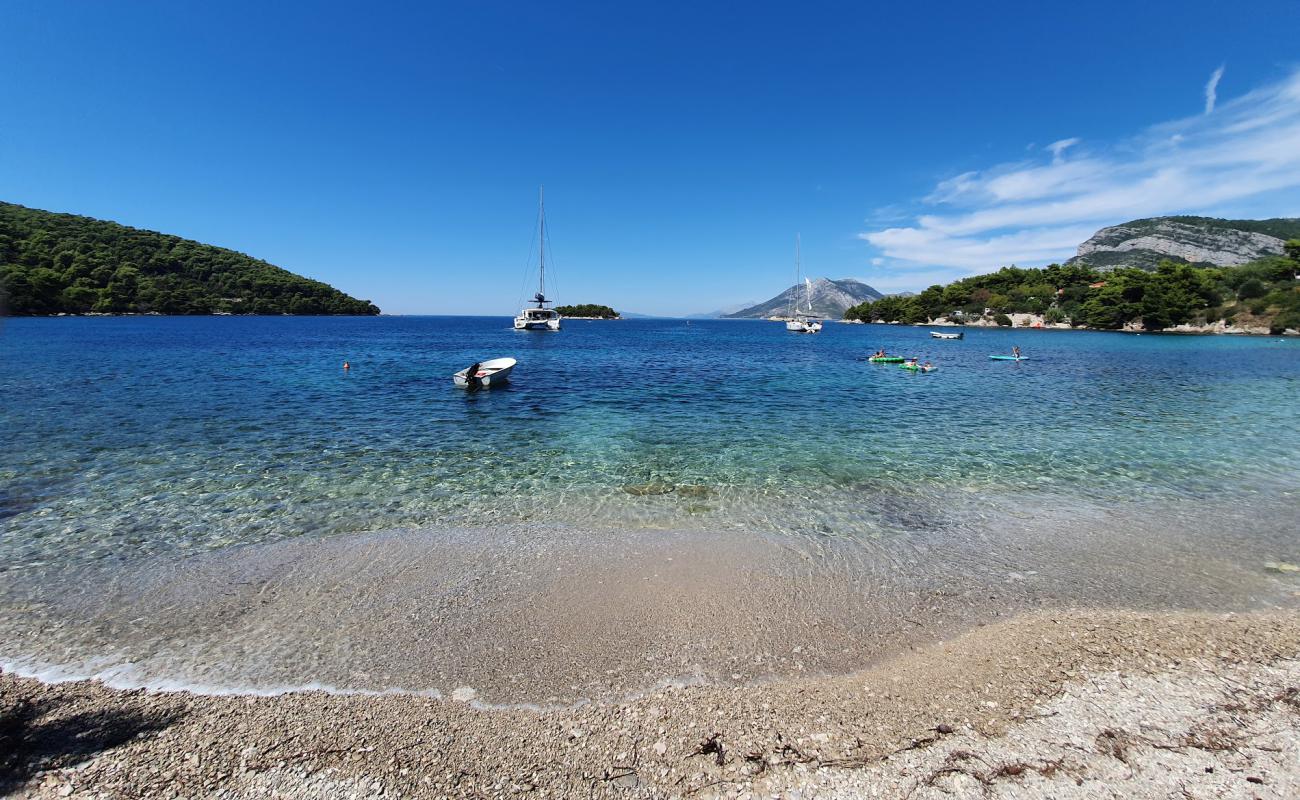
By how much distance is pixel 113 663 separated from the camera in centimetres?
583

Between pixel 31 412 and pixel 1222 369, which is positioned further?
pixel 1222 369

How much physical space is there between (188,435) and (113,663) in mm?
14820

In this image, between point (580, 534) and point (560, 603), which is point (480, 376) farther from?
point (560, 603)

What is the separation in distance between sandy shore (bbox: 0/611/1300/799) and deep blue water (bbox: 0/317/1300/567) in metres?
4.75

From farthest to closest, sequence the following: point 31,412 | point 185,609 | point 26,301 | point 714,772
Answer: point 26,301, point 31,412, point 185,609, point 714,772

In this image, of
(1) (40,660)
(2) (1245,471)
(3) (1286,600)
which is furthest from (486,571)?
(2) (1245,471)

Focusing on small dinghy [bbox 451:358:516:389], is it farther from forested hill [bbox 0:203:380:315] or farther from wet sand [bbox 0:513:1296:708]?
forested hill [bbox 0:203:380:315]

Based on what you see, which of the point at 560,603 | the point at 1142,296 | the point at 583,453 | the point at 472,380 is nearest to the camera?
the point at 560,603

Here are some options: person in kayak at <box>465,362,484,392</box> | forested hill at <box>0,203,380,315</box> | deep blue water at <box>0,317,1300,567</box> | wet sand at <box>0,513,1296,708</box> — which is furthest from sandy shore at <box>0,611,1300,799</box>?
forested hill at <box>0,203,380,315</box>

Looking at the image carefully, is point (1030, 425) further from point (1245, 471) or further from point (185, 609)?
point (185, 609)

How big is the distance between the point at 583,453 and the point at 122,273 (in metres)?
184

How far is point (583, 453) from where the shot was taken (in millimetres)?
15938

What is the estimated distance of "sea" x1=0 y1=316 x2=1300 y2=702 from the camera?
6211 millimetres

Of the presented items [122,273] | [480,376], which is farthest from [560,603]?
[122,273]
